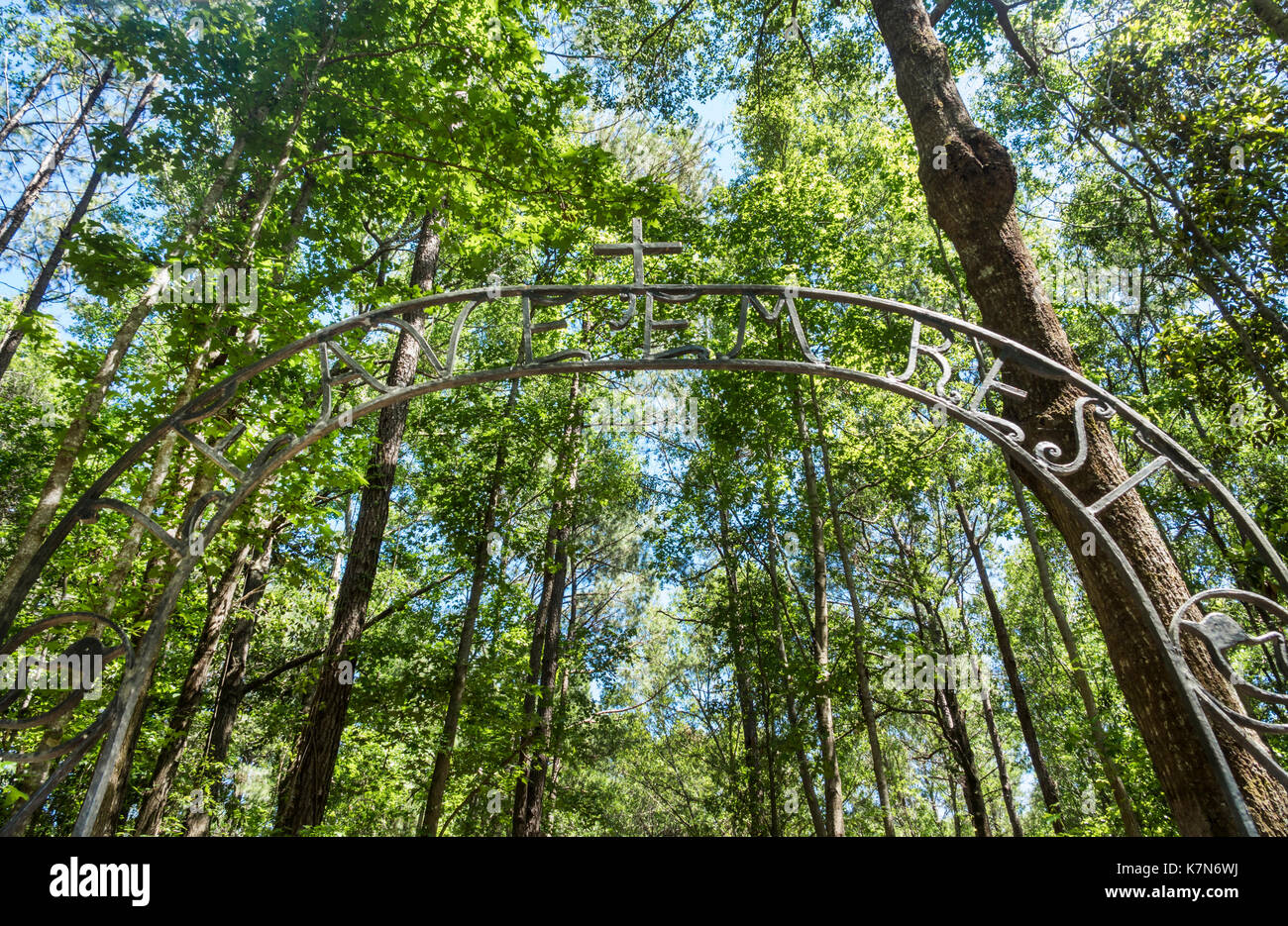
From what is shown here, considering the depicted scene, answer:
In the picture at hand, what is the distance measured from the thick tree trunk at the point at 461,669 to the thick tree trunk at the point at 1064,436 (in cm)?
600

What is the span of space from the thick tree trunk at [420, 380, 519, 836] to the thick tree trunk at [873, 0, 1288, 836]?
600cm

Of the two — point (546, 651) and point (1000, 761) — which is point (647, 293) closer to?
point (546, 651)

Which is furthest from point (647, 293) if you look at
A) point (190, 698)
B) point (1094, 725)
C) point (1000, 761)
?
point (1000, 761)

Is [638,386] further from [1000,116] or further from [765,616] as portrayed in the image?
[1000,116]

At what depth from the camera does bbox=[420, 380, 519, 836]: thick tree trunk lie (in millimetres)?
6938

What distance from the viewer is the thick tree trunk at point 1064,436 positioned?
2.26 metres

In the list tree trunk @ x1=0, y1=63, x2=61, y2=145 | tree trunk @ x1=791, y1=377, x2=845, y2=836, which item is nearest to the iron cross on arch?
tree trunk @ x1=791, y1=377, x2=845, y2=836

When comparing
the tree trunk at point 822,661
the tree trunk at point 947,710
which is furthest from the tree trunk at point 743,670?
the tree trunk at point 947,710

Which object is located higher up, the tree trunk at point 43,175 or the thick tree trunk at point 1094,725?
the tree trunk at point 43,175

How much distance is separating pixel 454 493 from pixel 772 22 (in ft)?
20.5

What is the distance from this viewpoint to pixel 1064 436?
111 inches

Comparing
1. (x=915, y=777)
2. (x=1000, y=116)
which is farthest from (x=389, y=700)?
(x=915, y=777)

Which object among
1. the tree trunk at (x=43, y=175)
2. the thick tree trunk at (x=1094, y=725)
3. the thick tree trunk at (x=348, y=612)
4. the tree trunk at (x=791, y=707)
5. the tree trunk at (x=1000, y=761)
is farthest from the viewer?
the tree trunk at (x=1000, y=761)

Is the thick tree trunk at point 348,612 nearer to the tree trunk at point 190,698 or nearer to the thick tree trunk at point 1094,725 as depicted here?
the tree trunk at point 190,698
